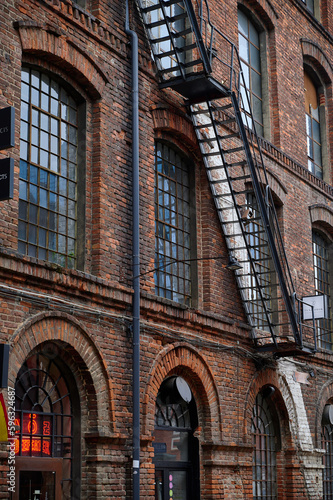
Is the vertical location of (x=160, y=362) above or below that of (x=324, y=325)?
below

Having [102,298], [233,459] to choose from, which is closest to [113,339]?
[102,298]

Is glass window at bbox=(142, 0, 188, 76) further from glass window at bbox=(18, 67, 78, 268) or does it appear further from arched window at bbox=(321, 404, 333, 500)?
arched window at bbox=(321, 404, 333, 500)

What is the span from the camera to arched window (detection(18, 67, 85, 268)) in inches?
466

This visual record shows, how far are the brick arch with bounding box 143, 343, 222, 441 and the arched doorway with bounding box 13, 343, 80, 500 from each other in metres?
1.96

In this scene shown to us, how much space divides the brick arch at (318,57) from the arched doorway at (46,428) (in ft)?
44.6

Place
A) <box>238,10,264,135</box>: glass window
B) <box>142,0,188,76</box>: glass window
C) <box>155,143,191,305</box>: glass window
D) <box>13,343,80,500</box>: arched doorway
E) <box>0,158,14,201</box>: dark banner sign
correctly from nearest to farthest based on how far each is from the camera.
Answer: <box>0,158,14,201</box>: dark banner sign → <box>13,343,80,500</box>: arched doorway → <box>155,143,191,305</box>: glass window → <box>142,0,188,76</box>: glass window → <box>238,10,264,135</box>: glass window

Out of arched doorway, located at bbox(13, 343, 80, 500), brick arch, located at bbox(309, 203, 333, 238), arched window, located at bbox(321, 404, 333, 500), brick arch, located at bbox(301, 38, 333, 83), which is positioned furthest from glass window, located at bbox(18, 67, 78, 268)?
brick arch, located at bbox(301, 38, 333, 83)

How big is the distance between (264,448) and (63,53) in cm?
914

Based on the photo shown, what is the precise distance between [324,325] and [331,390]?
6.06 ft

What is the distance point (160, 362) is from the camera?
13477 mm

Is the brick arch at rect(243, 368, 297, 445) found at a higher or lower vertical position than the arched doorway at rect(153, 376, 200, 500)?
higher

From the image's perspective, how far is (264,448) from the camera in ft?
55.5

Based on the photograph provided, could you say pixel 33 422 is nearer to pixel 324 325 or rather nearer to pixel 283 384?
pixel 283 384

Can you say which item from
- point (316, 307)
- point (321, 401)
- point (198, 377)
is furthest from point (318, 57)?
point (198, 377)
